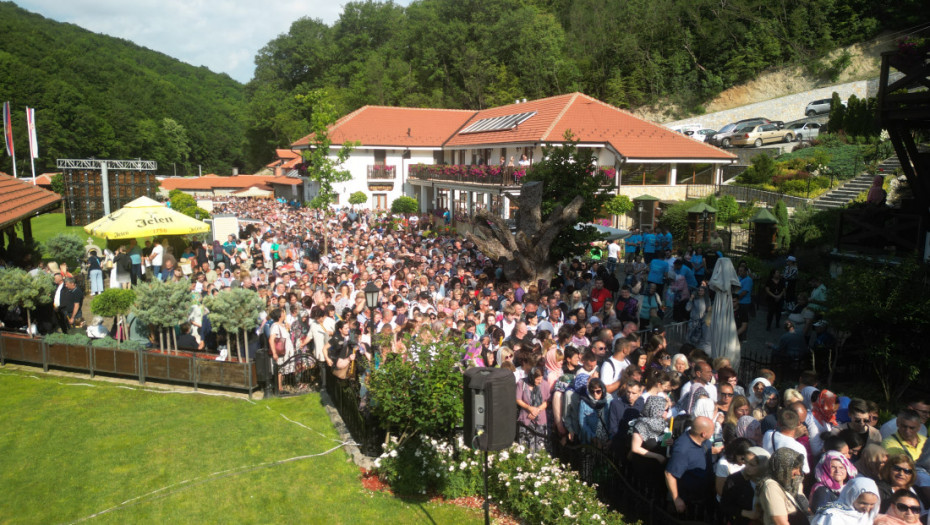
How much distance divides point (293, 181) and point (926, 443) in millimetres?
54210

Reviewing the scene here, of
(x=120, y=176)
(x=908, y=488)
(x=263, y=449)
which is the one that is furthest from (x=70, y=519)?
(x=120, y=176)

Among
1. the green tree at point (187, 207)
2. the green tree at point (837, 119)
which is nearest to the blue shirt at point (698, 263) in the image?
the green tree at point (837, 119)

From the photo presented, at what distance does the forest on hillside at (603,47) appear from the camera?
47.1 metres

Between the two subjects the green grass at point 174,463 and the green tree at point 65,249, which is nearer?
the green grass at point 174,463

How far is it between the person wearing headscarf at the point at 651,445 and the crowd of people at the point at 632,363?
0.05 feet

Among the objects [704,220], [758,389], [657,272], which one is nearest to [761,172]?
[704,220]

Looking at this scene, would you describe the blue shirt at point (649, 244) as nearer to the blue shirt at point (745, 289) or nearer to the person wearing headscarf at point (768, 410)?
the blue shirt at point (745, 289)

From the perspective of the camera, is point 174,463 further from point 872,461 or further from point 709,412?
point 872,461

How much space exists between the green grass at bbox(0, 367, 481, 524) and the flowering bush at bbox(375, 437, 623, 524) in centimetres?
31

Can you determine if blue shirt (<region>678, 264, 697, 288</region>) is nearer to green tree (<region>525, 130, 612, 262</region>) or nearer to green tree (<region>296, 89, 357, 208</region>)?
green tree (<region>525, 130, 612, 262</region>)

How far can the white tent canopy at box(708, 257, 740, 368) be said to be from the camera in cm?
898

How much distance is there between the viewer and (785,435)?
527 cm

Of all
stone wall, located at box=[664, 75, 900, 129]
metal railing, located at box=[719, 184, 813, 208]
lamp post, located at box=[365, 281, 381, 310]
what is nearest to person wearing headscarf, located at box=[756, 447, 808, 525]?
lamp post, located at box=[365, 281, 381, 310]

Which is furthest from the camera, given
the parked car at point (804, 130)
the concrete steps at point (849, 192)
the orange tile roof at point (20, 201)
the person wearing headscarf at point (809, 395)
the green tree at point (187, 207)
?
the parked car at point (804, 130)
